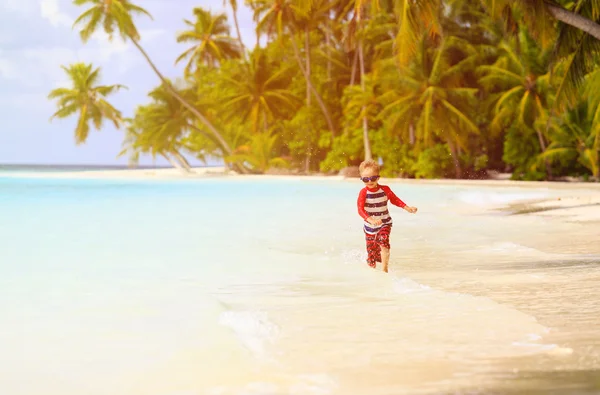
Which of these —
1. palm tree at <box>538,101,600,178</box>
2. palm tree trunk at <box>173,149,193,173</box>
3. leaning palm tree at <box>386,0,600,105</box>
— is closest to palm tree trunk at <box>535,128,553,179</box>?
palm tree at <box>538,101,600,178</box>

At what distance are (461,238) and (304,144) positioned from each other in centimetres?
3194

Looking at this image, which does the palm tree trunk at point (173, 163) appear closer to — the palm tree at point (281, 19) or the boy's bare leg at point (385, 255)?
the palm tree at point (281, 19)

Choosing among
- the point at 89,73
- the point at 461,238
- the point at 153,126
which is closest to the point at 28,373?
the point at 461,238

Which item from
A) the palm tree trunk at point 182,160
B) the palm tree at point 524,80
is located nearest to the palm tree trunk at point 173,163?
the palm tree trunk at point 182,160

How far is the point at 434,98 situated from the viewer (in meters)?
A: 31.8

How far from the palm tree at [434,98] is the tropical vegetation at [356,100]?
0.18 feet

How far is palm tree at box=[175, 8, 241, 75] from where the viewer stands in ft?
156

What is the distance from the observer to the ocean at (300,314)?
3.91 metres

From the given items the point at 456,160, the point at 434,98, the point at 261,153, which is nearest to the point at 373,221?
the point at 434,98

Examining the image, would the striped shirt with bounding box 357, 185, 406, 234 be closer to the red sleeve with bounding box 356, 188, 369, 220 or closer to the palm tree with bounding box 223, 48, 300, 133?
the red sleeve with bounding box 356, 188, 369, 220

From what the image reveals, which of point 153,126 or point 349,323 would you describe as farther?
point 153,126

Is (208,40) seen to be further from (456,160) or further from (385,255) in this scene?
(385,255)

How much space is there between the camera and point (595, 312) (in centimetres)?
531

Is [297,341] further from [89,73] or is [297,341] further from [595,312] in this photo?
[89,73]
